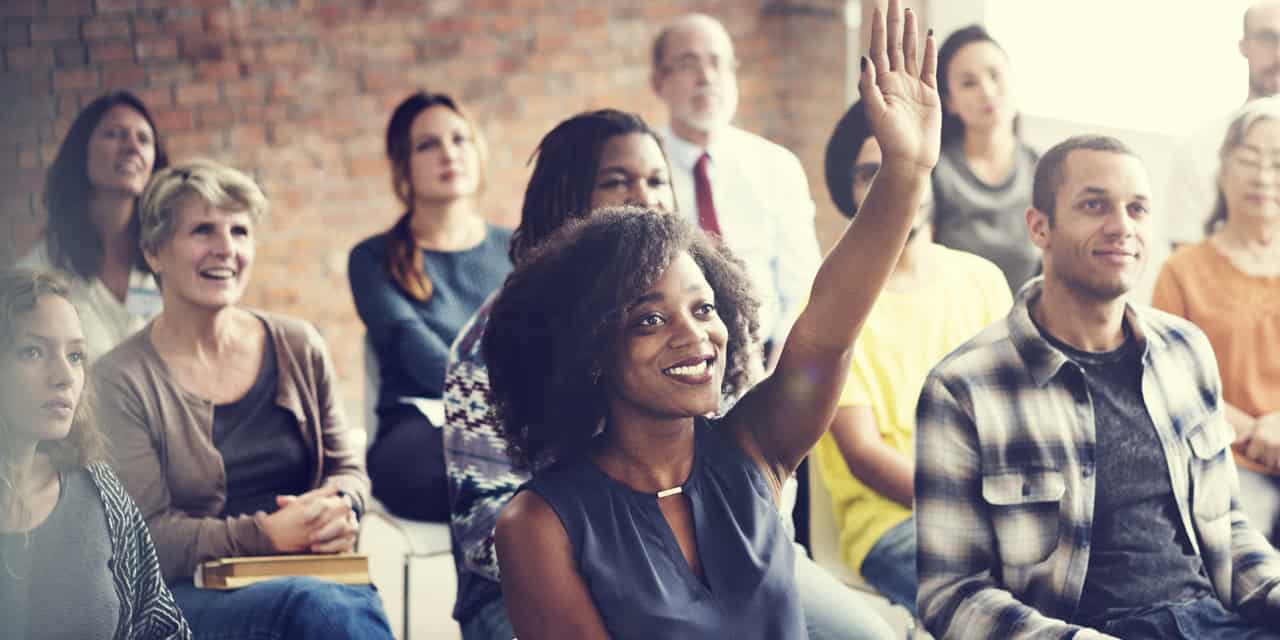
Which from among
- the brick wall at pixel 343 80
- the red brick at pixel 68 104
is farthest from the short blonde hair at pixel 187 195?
the red brick at pixel 68 104

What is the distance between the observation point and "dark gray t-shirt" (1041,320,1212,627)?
7.87 ft

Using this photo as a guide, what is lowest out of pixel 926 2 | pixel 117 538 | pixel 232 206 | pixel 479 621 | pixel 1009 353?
pixel 479 621

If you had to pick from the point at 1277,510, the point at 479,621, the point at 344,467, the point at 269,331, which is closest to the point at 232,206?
the point at 269,331

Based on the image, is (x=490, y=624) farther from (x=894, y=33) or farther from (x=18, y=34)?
(x=18, y=34)

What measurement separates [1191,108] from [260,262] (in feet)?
9.65

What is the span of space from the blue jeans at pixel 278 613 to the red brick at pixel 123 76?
2.54 meters

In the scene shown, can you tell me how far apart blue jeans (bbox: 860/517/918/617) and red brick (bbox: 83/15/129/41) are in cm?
295

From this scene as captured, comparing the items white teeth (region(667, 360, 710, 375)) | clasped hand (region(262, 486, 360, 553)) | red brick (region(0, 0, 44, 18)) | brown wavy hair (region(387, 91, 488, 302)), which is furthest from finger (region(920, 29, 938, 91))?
red brick (region(0, 0, 44, 18))

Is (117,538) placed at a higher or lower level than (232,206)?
lower

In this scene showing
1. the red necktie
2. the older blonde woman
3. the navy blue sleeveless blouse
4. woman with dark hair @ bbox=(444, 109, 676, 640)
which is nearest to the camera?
the navy blue sleeveless blouse

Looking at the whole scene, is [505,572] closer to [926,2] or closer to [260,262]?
[926,2]

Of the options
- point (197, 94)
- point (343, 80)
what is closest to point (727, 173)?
point (343, 80)

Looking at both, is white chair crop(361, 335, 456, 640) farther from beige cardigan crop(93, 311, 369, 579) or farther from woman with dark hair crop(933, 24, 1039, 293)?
woman with dark hair crop(933, 24, 1039, 293)

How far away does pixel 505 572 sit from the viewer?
1846 mm
